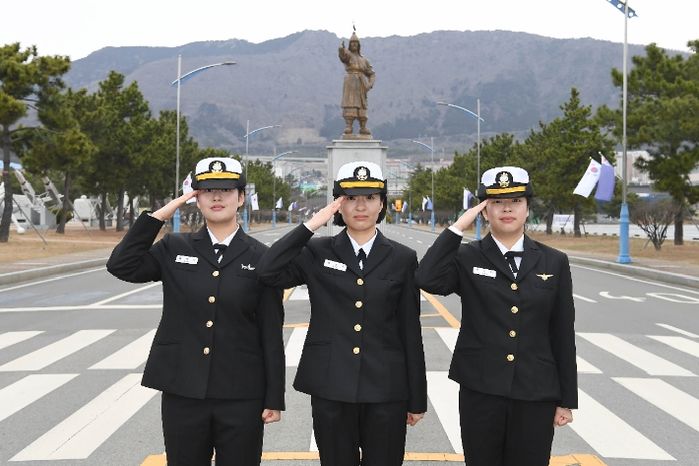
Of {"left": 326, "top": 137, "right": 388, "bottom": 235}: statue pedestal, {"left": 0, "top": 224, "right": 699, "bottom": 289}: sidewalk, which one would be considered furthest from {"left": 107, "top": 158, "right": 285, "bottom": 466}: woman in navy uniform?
{"left": 0, "top": 224, "right": 699, "bottom": 289}: sidewalk

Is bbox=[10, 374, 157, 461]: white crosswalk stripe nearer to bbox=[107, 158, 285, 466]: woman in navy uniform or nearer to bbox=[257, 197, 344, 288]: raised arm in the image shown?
bbox=[107, 158, 285, 466]: woman in navy uniform

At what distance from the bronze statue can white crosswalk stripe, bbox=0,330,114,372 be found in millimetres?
7439

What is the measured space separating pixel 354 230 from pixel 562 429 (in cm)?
337

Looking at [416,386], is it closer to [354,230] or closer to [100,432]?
[354,230]

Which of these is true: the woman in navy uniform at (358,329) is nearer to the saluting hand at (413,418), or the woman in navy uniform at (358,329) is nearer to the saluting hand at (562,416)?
the saluting hand at (413,418)

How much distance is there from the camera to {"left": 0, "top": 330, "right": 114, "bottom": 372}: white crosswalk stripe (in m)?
8.23

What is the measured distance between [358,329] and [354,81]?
12.8 meters

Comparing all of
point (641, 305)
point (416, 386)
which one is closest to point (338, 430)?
point (416, 386)

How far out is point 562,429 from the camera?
5.91 meters

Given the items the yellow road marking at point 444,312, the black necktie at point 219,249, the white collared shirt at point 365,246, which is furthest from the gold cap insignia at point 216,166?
the yellow road marking at point 444,312

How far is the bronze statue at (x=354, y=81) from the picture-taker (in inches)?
611

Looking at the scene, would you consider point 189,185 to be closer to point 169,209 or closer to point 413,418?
point 169,209

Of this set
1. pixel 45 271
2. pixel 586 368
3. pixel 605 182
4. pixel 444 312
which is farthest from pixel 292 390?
pixel 605 182

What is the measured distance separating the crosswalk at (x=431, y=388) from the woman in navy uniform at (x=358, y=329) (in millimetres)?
2113
